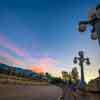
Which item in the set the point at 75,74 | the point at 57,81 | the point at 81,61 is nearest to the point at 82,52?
the point at 81,61

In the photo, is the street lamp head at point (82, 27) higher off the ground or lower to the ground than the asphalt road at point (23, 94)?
higher

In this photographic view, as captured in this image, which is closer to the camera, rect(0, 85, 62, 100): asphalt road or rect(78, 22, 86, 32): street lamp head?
rect(78, 22, 86, 32): street lamp head

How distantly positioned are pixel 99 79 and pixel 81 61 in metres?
17.3

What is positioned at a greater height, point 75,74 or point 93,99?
point 75,74

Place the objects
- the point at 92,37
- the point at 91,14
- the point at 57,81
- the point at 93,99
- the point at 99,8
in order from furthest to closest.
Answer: the point at 57,81 → the point at 92,37 → the point at 91,14 → the point at 99,8 → the point at 93,99

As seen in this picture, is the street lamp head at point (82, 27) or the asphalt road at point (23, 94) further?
the asphalt road at point (23, 94)

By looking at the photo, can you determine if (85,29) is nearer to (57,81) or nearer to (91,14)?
(91,14)

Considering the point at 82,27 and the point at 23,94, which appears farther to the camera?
the point at 23,94

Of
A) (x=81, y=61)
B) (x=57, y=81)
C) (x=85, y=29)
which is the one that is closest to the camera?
(x=85, y=29)

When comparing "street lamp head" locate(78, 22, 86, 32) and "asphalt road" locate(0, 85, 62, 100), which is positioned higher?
"street lamp head" locate(78, 22, 86, 32)

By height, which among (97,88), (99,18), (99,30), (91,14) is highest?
(91,14)

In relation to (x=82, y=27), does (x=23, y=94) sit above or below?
below

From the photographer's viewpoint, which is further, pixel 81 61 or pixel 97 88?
pixel 81 61

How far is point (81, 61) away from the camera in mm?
19078
